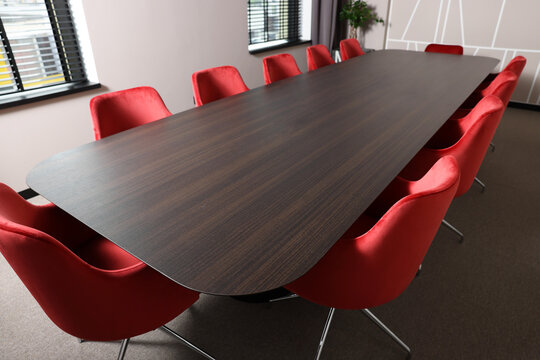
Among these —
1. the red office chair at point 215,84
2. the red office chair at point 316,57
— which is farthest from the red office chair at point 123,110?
the red office chair at point 316,57

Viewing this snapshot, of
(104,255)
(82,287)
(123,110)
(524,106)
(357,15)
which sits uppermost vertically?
(357,15)

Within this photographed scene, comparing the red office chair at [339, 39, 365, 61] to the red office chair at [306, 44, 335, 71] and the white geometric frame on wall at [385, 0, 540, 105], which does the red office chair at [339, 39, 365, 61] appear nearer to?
the red office chair at [306, 44, 335, 71]

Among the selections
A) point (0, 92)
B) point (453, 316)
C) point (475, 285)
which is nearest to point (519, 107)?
point (475, 285)

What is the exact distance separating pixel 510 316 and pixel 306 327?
37.8 inches

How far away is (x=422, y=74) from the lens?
285 cm

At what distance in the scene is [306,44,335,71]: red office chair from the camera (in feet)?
11.2

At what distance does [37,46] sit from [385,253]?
3.03 metres

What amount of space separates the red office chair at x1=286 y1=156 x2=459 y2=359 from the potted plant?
4463 mm

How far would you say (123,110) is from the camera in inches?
81.0

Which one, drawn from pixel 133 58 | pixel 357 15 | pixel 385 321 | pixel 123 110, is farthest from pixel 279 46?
pixel 385 321

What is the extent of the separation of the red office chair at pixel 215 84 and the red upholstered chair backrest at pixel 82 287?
1404 mm

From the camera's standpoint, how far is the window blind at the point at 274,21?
459 centimetres

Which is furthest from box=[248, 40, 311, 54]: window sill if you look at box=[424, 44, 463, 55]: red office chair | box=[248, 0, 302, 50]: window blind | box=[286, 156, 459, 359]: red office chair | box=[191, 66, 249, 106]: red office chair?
box=[286, 156, 459, 359]: red office chair

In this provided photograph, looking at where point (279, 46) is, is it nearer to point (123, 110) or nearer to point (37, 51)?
point (37, 51)
